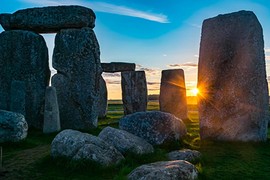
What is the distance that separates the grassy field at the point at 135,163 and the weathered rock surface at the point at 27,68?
4325 millimetres

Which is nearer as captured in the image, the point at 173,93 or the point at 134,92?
the point at 173,93

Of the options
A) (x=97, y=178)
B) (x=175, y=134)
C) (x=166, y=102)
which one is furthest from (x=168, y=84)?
(x=97, y=178)

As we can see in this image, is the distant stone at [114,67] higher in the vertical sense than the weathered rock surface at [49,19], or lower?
lower

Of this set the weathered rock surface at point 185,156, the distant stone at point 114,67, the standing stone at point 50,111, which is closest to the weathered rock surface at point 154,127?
the weathered rock surface at point 185,156

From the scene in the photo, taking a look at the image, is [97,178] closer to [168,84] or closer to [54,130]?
[54,130]

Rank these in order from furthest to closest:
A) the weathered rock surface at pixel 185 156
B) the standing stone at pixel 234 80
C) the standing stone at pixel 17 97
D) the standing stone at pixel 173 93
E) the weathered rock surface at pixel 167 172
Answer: the standing stone at pixel 173 93 → the standing stone at pixel 17 97 → the standing stone at pixel 234 80 → the weathered rock surface at pixel 185 156 → the weathered rock surface at pixel 167 172

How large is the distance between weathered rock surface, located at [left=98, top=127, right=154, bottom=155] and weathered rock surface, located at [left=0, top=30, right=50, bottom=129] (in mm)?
7055

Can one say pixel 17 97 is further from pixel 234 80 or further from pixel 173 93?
pixel 234 80

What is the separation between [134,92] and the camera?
1933cm

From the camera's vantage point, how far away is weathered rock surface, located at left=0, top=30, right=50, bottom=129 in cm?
1439

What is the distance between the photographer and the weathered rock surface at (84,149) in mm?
6941

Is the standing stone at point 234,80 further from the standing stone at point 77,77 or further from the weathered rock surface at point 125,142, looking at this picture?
the standing stone at point 77,77

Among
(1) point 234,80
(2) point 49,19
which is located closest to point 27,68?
(2) point 49,19

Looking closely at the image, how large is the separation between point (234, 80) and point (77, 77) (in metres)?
Answer: 6.48
